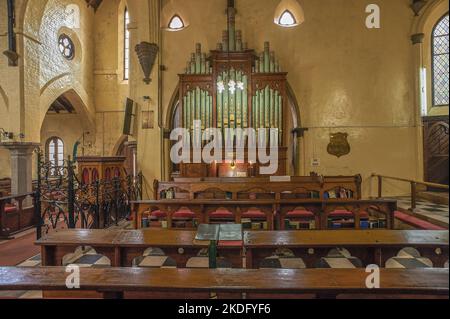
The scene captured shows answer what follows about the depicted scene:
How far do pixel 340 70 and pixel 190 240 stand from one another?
6.71 m

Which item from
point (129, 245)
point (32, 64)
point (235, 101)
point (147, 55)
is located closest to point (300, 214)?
point (129, 245)

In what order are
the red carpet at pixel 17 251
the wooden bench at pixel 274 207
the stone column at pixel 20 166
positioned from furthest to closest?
the stone column at pixel 20 166, the wooden bench at pixel 274 207, the red carpet at pixel 17 251

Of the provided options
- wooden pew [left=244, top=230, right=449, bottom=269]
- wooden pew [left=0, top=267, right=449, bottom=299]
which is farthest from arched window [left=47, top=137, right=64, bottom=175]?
wooden pew [left=244, top=230, right=449, bottom=269]

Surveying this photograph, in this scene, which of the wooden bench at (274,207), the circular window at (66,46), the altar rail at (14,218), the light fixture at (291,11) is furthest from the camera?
the circular window at (66,46)

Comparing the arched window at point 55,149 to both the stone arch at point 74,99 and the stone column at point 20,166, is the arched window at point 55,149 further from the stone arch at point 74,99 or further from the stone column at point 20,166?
the stone column at point 20,166

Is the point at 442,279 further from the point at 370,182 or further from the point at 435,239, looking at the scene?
the point at 370,182

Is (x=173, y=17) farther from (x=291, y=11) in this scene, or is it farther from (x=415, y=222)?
(x=415, y=222)

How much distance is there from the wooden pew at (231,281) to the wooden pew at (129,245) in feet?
1.58

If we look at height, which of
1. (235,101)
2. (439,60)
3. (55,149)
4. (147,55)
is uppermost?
(147,55)

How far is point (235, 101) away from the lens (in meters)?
7.20

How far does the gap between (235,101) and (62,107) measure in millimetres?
8565

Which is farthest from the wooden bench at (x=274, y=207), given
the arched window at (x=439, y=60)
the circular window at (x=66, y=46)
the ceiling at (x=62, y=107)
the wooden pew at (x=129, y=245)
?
the ceiling at (x=62, y=107)

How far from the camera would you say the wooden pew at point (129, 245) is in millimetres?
2311

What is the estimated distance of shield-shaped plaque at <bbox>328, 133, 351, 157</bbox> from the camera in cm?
747
